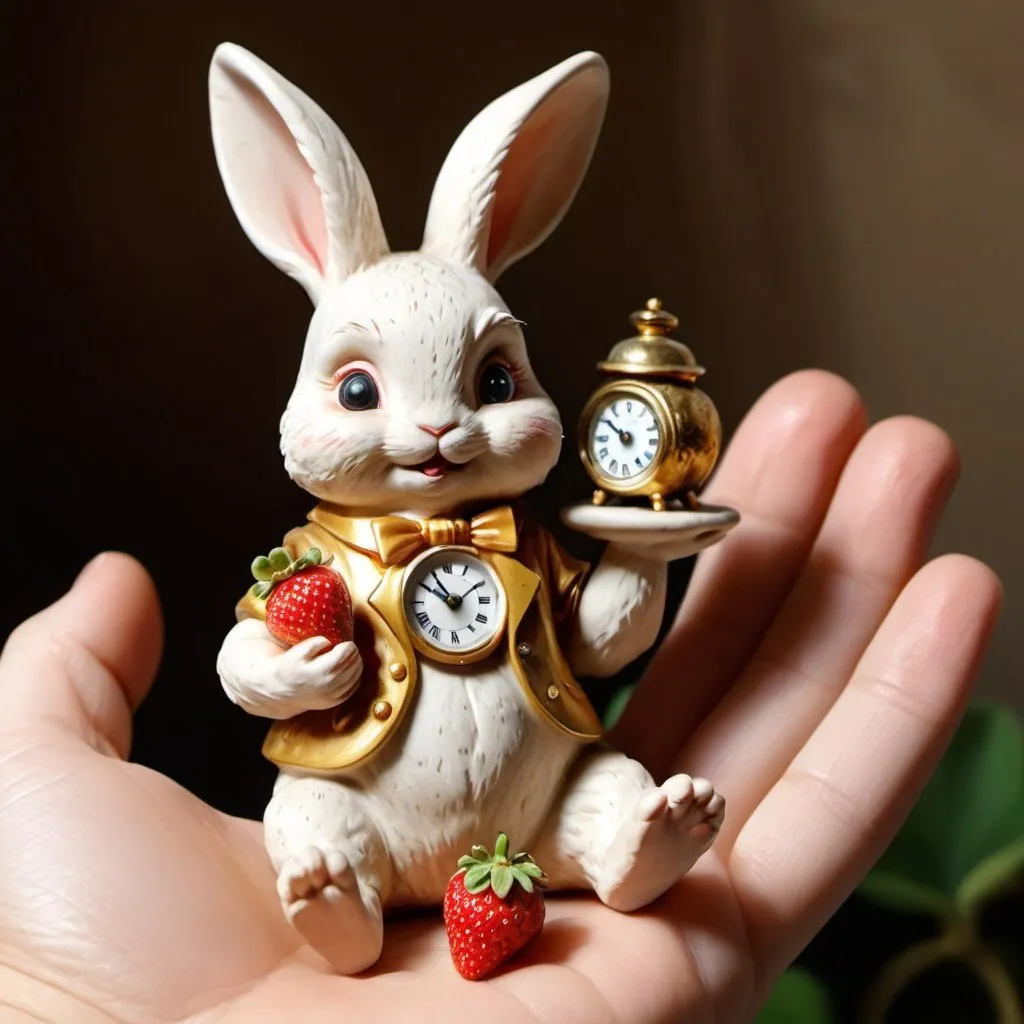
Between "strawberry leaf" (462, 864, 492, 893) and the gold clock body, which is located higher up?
the gold clock body

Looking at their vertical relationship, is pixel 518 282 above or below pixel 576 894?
above

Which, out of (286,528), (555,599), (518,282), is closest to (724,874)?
(555,599)

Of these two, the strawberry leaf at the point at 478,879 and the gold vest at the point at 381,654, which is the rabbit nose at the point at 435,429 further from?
the strawberry leaf at the point at 478,879

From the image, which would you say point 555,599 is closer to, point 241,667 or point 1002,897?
point 241,667

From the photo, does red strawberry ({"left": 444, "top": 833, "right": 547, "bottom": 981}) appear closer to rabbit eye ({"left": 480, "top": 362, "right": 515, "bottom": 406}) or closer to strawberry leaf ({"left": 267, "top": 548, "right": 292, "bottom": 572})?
strawberry leaf ({"left": 267, "top": 548, "right": 292, "bottom": 572})

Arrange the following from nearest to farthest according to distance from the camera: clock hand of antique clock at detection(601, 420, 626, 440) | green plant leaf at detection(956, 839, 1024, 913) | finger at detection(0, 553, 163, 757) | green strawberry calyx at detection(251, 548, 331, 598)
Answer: green strawberry calyx at detection(251, 548, 331, 598) → clock hand of antique clock at detection(601, 420, 626, 440) → finger at detection(0, 553, 163, 757) → green plant leaf at detection(956, 839, 1024, 913)

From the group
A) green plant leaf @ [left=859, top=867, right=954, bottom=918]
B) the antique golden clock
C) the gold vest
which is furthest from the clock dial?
green plant leaf @ [left=859, top=867, right=954, bottom=918]
